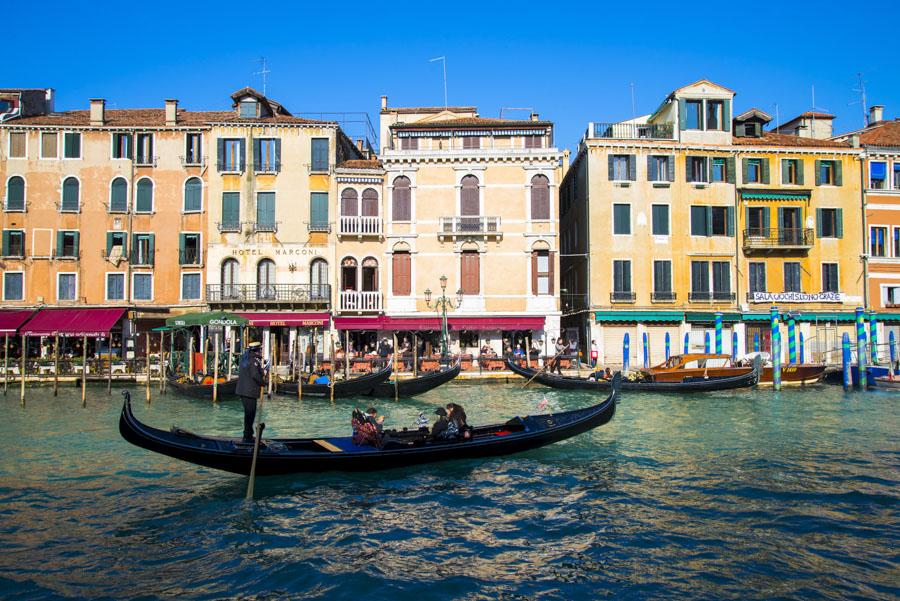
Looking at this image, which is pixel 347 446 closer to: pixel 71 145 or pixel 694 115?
pixel 694 115

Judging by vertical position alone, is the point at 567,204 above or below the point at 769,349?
above

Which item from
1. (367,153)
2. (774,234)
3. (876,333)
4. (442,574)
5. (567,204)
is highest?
(367,153)

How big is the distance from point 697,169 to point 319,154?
1363 cm

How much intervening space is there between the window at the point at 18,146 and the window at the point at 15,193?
2.49ft

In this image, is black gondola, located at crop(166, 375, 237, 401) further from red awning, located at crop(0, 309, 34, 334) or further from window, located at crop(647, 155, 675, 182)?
window, located at crop(647, 155, 675, 182)

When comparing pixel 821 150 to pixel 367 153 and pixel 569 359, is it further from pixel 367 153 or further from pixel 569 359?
pixel 367 153

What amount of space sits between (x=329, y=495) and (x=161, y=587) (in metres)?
3.05

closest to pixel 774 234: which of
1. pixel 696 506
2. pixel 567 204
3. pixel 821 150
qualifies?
pixel 821 150

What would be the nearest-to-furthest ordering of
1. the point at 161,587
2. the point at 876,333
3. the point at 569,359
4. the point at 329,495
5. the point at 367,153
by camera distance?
1. the point at 161,587
2. the point at 329,495
3. the point at 569,359
4. the point at 876,333
5. the point at 367,153

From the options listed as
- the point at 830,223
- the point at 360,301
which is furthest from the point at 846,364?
the point at 360,301

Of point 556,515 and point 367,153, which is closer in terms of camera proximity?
point 556,515

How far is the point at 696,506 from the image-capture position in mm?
8234

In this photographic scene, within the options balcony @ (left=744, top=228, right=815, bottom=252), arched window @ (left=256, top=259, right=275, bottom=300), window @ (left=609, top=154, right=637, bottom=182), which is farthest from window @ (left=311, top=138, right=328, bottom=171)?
balcony @ (left=744, top=228, right=815, bottom=252)

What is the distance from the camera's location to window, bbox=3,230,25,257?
83.2 ft
